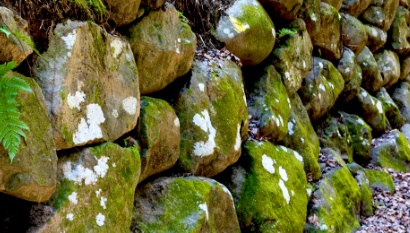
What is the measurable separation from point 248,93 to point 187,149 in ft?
7.50

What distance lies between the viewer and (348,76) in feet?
31.3

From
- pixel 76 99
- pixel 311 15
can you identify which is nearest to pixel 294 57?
pixel 311 15

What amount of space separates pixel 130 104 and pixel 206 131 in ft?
4.14

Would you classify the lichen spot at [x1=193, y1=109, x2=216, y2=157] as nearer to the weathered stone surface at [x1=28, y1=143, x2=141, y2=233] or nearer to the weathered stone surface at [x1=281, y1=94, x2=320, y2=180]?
the weathered stone surface at [x1=28, y1=143, x2=141, y2=233]

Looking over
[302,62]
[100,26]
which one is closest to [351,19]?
[302,62]

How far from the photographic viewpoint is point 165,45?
4.03m

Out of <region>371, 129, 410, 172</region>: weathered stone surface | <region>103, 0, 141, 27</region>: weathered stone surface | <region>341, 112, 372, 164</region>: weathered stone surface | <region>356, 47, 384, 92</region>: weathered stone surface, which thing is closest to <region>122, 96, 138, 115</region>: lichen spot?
<region>103, 0, 141, 27</region>: weathered stone surface

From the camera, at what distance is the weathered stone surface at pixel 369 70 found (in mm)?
10758

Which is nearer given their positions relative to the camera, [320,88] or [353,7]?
[320,88]

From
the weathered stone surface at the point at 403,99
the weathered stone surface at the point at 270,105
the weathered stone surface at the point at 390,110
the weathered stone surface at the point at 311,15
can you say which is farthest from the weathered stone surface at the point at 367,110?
the weathered stone surface at the point at 270,105

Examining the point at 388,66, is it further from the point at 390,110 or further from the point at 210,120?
the point at 210,120

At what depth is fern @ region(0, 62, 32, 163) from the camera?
78.6 inches

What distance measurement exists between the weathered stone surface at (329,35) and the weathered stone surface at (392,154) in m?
2.56

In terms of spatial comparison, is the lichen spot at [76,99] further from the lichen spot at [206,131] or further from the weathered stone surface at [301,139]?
the weathered stone surface at [301,139]
